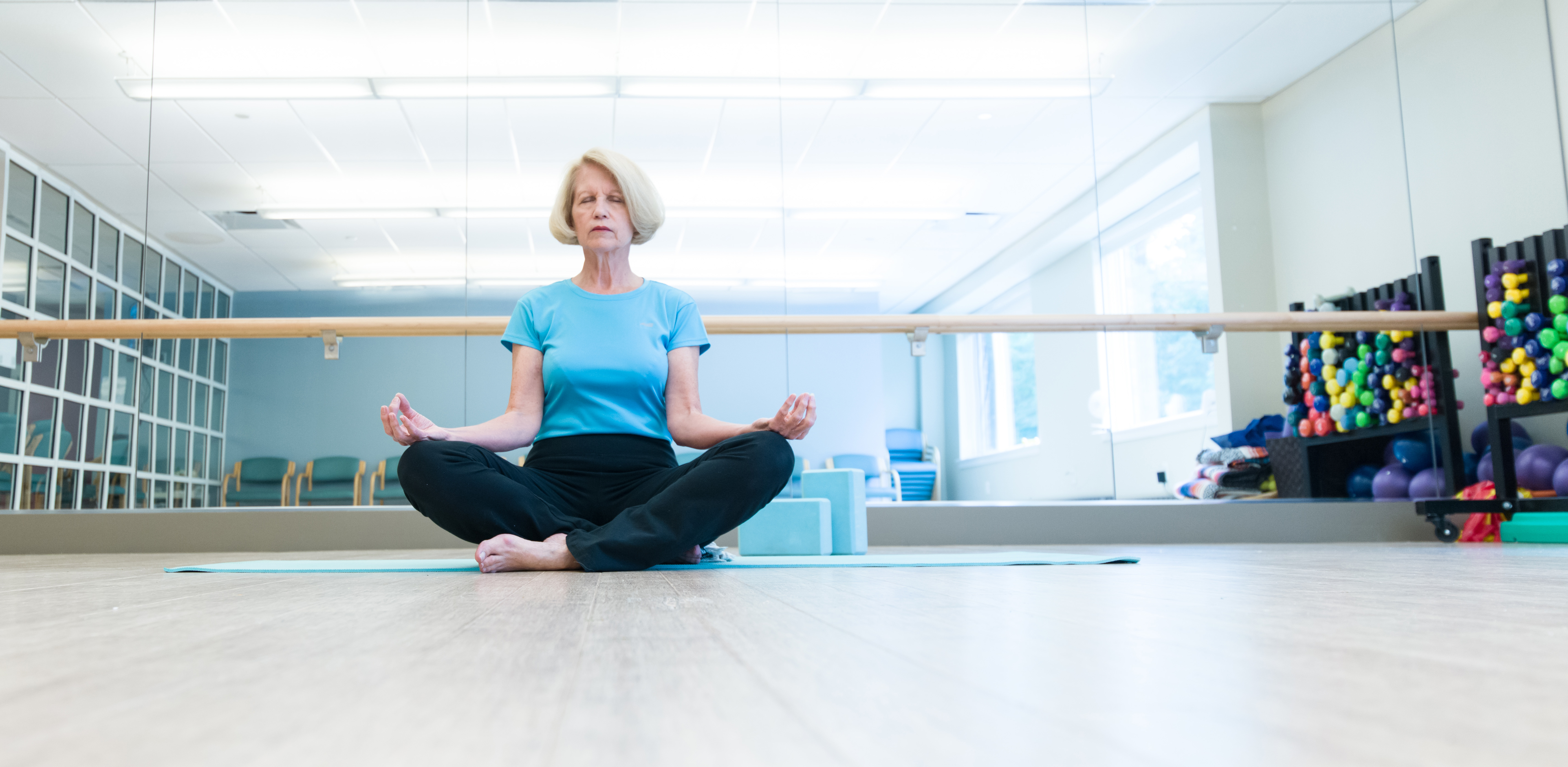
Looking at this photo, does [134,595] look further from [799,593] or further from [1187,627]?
[1187,627]

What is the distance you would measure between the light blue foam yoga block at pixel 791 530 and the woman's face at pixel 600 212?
1.97 feet

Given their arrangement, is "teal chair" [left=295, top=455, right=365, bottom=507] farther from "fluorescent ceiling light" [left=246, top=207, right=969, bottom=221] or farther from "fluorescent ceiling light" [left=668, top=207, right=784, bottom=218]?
"fluorescent ceiling light" [left=668, top=207, right=784, bottom=218]

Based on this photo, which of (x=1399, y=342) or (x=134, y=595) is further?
(x=1399, y=342)

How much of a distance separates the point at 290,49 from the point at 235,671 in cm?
438

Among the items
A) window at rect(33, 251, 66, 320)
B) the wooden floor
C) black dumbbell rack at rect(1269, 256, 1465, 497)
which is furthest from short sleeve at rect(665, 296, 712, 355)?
window at rect(33, 251, 66, 320)

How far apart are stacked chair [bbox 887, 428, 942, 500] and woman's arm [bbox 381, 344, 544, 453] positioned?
1.87m

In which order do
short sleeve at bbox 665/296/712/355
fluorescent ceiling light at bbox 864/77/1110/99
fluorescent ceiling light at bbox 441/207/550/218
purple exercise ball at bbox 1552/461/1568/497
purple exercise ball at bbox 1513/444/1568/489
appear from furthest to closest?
fluorescent ceiling light at bbox 864/77/1110/99 < fluorescent ceiling light at bbox 441/207/550/218 < purple exercise ball at bbox 1513/444/1568/489 < purple exercise ball at bbox 1552/461/1568/497 < short sleeve at bbox 665/296/712/355

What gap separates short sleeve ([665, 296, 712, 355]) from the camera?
5.47ft

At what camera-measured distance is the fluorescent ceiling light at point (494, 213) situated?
12.3 feet

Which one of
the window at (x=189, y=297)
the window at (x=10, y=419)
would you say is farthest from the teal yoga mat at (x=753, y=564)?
the window at (x=10, y=419)

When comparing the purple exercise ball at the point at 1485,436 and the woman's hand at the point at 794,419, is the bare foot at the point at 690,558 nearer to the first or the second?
the woman's hand at the point at 794,419

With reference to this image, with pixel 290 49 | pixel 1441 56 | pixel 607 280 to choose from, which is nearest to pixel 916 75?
pixel 1441 56

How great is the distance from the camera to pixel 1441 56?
13.1 ft

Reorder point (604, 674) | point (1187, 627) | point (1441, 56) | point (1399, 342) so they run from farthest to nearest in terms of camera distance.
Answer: point (1441, 56)
point (1399, 342)
point (1187, 627)
point (604, 674)
